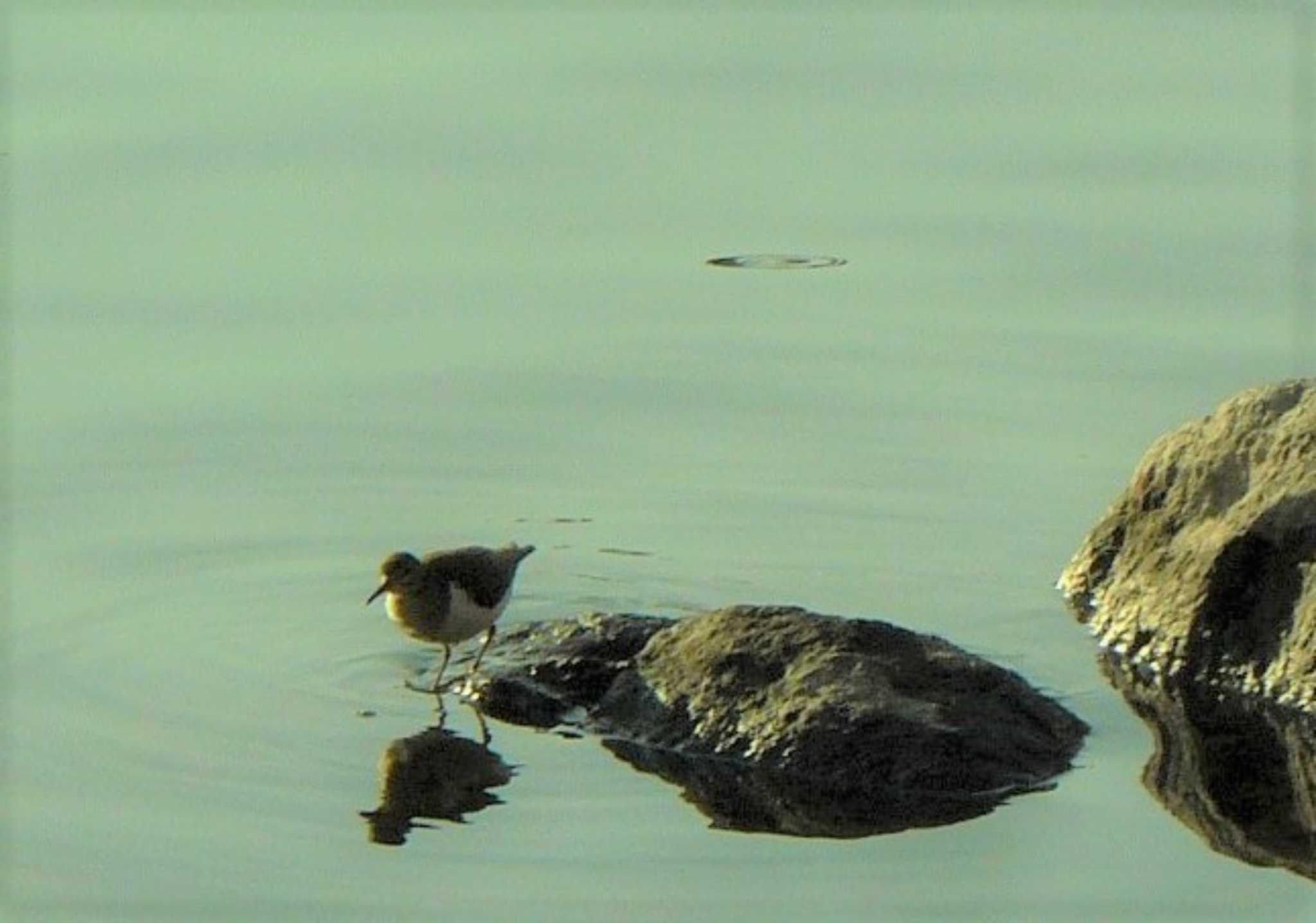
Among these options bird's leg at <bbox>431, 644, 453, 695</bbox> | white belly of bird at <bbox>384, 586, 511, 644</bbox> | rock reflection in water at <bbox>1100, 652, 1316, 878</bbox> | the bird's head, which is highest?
the bird's head

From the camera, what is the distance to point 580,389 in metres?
14.0

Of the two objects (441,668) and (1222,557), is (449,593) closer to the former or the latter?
(441,668)

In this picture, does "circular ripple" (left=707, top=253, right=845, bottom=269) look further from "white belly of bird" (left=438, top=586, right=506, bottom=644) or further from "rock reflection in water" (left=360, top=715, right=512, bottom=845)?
"rock reflection in water" (left=360, top=715, right=512, bottom=845)

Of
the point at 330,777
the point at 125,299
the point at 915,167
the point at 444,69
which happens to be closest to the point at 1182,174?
the point at 915,167

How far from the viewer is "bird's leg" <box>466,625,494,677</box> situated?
37.2ft

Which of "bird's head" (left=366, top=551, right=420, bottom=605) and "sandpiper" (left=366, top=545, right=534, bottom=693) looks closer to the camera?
"sandpiper" (left=366, top=545, right=534, bottom=693)

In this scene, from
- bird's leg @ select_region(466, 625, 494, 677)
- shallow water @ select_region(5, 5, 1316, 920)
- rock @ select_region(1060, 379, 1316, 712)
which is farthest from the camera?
bird's leg @ select_region(466, 625, 494, 677)

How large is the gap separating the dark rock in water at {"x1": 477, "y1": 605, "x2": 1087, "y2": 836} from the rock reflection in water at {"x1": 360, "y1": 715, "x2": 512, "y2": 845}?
383 millimetres

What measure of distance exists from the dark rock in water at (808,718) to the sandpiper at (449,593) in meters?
0.29

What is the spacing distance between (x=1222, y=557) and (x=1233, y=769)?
1.05 meters

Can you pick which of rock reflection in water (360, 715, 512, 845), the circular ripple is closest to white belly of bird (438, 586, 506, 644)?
rock reflection in water (360, 715, 512, 845)

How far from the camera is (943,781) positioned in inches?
399

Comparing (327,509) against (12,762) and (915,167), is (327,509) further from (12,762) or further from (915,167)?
(915,167)

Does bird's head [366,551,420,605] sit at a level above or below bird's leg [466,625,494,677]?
above
